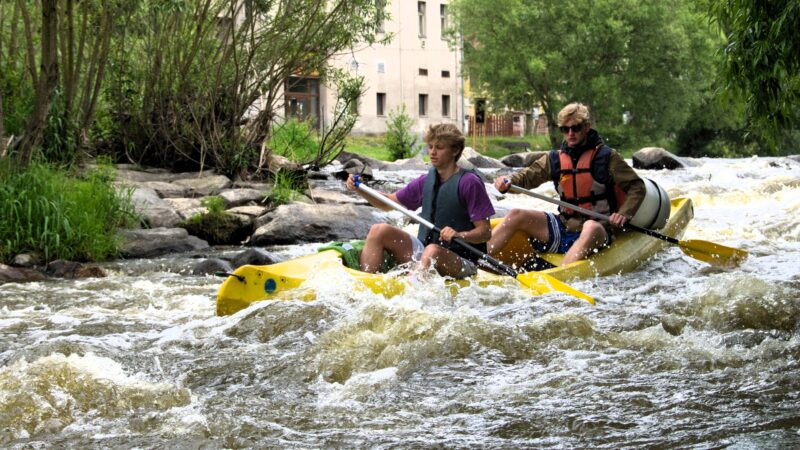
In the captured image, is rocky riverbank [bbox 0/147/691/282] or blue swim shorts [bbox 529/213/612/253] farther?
rocky riverbank [bbox 0/147/691/282]

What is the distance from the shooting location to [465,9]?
Answer: 3334 cm

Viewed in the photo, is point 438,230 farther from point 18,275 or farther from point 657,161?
point 657,161

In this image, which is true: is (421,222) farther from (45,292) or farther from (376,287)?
(45,292)

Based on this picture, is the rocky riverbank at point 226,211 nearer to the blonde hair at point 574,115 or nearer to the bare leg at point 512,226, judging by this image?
the bare leg at point 512,226

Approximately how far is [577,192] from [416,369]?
274cm

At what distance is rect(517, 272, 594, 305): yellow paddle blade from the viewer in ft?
18.7

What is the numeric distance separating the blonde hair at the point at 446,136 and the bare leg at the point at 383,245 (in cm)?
53

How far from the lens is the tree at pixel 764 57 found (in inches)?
203

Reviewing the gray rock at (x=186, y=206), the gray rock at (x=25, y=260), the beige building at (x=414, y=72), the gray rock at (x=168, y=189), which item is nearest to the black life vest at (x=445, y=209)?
the gray rock at (x=25, y=260)

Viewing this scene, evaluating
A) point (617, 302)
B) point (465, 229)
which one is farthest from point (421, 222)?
point (617, 302)

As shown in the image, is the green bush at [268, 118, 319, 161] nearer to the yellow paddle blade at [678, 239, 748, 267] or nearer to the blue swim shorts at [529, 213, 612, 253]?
the yellow paddle blade at [678, 239, 748, 267]

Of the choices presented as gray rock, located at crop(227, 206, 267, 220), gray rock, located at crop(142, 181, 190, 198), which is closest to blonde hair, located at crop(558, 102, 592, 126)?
gray rock, located at crop(227, 206, 267, 220)

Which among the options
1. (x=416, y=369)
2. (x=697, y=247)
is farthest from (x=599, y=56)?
(x=416, y=369)

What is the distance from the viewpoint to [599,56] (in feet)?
104
